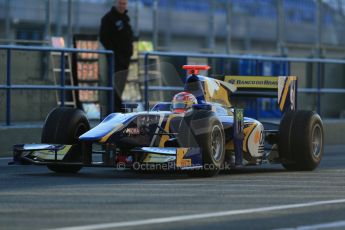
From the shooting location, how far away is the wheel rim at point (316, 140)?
11.7 m

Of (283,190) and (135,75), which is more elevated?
(135,75)

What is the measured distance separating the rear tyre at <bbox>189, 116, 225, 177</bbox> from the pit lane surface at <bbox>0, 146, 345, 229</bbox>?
5.8 inches

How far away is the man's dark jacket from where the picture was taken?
1614cm

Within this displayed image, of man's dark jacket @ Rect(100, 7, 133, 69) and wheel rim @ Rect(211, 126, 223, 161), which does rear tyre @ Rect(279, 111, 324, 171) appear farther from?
man's dark jacket @ Rect(100, 7, 133, 69)

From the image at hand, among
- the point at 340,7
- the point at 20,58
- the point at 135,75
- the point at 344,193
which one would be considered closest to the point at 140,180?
the point at 344,193

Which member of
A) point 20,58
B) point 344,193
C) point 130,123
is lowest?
point 344,193

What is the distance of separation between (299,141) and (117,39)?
5.80 m

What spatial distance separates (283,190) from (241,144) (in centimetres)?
172

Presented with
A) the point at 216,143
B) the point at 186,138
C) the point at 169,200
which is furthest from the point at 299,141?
the point at 169,200

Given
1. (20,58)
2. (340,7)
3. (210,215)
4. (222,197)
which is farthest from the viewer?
(340,7)

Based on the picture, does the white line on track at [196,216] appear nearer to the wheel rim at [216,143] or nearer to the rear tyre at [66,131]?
the wheel rim at [216,143]

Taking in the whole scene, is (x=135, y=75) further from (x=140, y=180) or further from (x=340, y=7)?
(x=140, y=180)

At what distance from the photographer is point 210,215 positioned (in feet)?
23.3

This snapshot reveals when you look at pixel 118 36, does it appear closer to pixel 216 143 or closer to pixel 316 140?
pixel 316 140
